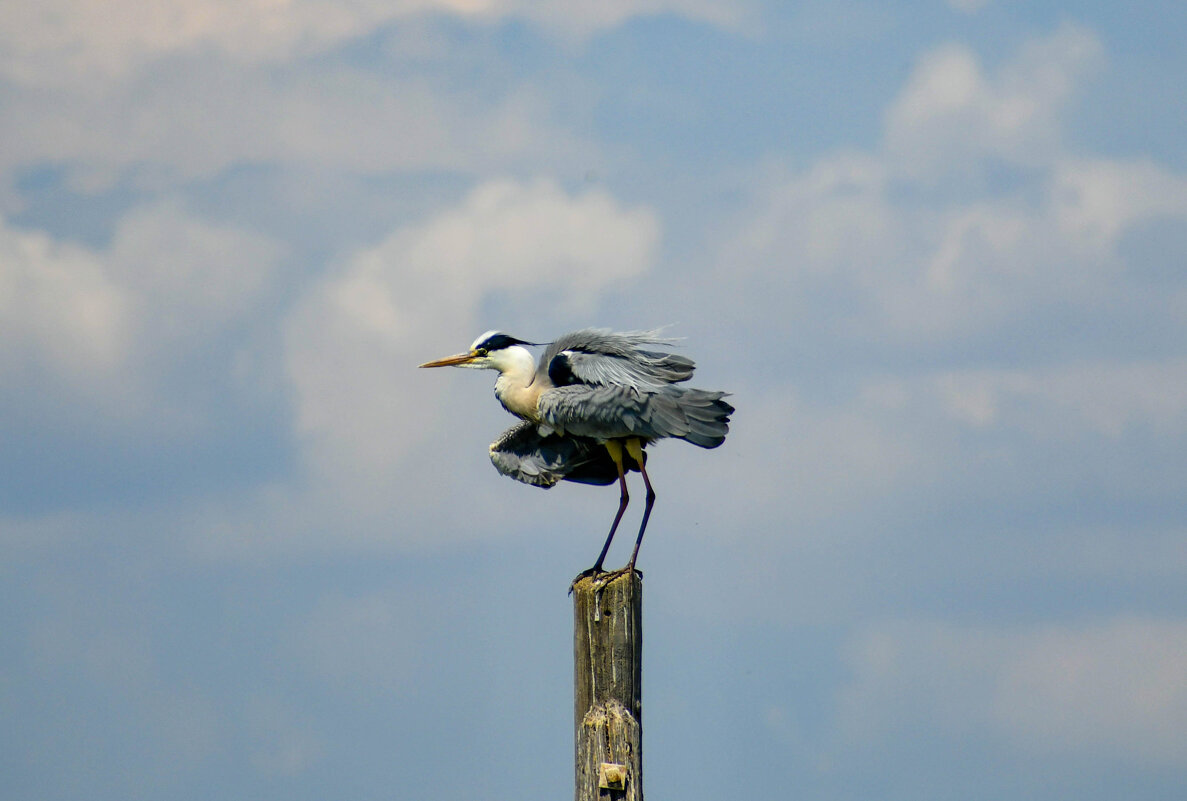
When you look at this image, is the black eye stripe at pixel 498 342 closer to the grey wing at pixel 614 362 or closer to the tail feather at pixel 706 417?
the grey wing at pixel 614 362

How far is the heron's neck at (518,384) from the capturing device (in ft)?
38.7

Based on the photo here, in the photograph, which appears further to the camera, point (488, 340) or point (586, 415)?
point (488, 340)

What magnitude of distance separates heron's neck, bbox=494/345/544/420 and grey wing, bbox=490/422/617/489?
0.16 m

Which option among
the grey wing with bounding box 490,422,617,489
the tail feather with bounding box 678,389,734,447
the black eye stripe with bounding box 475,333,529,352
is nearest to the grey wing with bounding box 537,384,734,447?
the tail feather with bounding box 678,389,734,447

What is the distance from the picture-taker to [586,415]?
36.2ft

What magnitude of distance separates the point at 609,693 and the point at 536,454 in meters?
3.32

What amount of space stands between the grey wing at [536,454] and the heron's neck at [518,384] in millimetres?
158

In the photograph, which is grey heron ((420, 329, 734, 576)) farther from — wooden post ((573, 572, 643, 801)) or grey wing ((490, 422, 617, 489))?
wooden post ((573, 572, 643, 801))

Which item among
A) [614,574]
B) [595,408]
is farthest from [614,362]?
[614,574]

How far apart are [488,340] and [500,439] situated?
1.07 meters

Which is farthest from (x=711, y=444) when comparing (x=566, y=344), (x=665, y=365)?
(x=566, y=344)

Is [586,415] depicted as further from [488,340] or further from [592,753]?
[592,753]

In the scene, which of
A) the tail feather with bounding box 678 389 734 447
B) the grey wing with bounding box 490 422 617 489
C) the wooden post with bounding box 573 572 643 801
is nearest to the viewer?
the wooden post with bounding box 573 572 643 801

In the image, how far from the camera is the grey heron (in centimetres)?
1094
